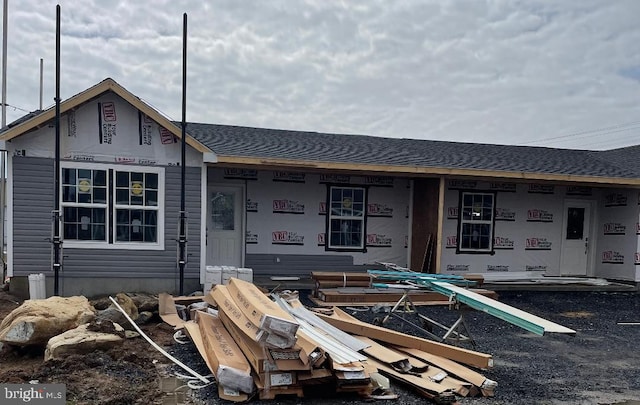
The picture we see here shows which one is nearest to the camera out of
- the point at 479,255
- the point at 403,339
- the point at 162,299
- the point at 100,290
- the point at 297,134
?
the point at 403,339

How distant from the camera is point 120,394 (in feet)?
13.3

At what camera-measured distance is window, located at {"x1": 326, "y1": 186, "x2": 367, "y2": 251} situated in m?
11.0

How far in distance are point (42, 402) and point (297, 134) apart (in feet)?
32.1

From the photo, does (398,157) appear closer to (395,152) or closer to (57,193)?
(395,152)

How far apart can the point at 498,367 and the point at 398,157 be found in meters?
6.04

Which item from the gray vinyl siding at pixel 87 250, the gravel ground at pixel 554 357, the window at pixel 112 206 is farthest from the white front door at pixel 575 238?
the window at pixel 112 206

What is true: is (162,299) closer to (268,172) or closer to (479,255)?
(268,172)

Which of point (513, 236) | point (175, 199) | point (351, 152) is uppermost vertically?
point (351, 152)

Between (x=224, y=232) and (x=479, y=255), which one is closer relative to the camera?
(x=224, y=232)

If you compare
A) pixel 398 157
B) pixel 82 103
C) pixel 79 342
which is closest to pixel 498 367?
pixel 79 342

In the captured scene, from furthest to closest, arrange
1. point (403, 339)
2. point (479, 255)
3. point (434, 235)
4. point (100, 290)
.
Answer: point (479, 255) < point (434, 235) < point (100, 290) < point (403, 339)

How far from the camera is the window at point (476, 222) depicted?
11617 mm

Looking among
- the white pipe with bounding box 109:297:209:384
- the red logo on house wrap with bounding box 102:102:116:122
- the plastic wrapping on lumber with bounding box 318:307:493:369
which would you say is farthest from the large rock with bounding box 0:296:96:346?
the red logo on house wrap with bounding box 102:102:116:122

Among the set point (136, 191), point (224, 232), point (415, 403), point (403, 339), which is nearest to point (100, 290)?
point (136, 191)
